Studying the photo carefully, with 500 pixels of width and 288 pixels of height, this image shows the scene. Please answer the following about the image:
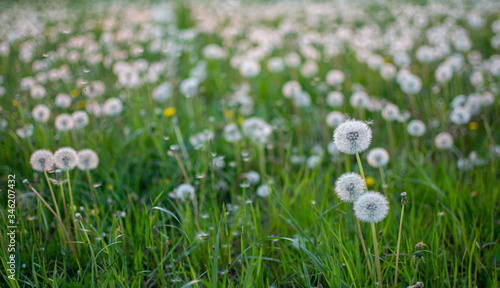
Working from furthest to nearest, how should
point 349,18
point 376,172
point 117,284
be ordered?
1. point 349,18
2. point 376,172
3. point 117,284

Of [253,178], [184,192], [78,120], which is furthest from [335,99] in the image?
[78,120]

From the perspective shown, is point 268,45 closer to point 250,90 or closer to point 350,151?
point 250,90

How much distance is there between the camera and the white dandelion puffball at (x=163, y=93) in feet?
11.1

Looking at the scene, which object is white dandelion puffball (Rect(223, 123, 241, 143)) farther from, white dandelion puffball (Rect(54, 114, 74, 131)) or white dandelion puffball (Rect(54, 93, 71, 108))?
white dandelion puffball (Rect(54, 93, 71, 108))

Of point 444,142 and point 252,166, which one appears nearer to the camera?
point 444,142

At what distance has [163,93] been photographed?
11.1 ft

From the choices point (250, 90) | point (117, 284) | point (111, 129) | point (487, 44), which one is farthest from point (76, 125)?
point (487, 44)

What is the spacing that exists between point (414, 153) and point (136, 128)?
2087 mm

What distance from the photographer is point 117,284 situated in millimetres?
1558

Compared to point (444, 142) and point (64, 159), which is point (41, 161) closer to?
point (64, 159)

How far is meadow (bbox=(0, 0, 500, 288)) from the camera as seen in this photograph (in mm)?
1545

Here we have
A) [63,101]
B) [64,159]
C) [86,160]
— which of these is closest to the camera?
[64,159]

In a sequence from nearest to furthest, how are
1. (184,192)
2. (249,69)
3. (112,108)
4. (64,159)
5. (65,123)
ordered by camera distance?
(64,159) < (184,192) < (65,123) < (112,108) < (249,69)

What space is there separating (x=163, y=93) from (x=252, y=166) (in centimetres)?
115
